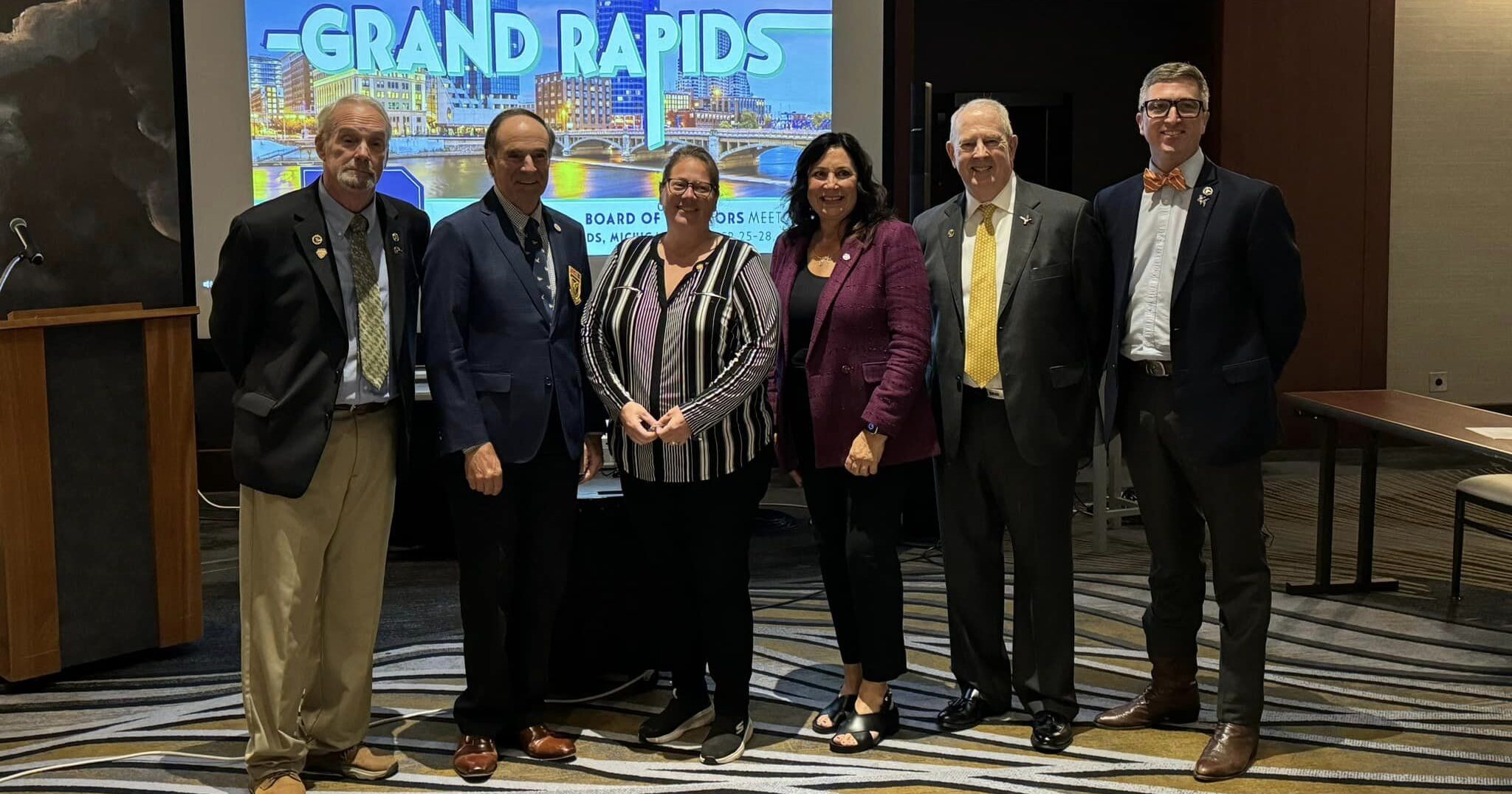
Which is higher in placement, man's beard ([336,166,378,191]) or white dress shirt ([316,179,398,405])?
man's beard ([336,166,378,191])

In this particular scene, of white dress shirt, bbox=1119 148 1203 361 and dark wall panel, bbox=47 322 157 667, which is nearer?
white dress shirt, bbox=1119 148 1203 361

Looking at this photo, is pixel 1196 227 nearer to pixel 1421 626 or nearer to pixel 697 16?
pixel 1421 626

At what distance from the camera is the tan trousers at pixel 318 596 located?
3090mm

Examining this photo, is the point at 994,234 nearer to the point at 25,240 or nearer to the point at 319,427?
the point at 319,427

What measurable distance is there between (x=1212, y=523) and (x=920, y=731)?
0.95 m

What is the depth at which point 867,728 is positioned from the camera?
3.43 m

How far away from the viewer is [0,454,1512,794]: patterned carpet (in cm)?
322

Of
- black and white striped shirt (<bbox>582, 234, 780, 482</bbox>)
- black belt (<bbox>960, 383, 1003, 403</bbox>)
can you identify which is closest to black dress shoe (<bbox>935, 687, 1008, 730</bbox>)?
black belt (<bbox>960, 383, 1003, 403</bbox>)

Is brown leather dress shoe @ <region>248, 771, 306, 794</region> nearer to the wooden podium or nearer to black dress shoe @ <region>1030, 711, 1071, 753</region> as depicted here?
the wooden podium

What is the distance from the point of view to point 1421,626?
458cm

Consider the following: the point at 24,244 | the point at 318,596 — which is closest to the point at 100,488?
the point at 318,596

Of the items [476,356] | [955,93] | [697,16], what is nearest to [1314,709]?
[476,356]

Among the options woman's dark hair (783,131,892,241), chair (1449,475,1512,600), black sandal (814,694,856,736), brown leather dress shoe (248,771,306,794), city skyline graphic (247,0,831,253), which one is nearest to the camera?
brown leather dress shoe (248,771,306,794)

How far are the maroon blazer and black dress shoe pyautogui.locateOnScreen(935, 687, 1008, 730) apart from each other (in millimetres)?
744
